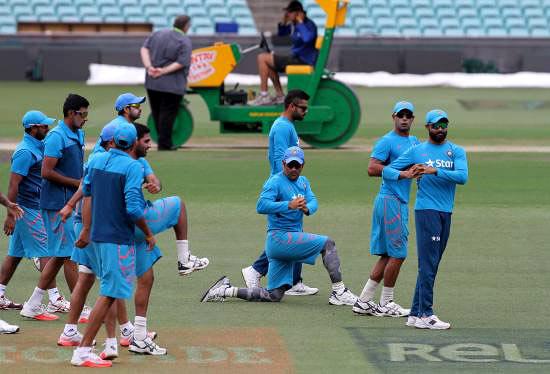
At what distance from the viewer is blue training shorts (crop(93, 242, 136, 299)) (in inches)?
375

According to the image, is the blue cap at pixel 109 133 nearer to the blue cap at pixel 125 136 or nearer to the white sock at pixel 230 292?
the blue cap at pixel 125 136

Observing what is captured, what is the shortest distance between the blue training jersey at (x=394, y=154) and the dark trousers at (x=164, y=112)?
11698 mm

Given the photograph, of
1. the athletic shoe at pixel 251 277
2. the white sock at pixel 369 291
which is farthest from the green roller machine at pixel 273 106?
the white sock at pixel 369 291

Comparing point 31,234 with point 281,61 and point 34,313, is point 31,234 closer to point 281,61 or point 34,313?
point 34,313

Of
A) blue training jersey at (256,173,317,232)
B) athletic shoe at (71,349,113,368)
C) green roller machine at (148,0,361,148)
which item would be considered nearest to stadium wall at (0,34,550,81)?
green roller machine at (148,0,361,148)

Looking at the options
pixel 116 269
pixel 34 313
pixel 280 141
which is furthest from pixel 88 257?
pixel 280 141

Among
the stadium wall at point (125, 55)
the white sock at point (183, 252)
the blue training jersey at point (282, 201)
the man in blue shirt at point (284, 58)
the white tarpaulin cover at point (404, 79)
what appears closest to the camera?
the white sock at point (183, 252)

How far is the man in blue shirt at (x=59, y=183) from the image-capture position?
36.2ft

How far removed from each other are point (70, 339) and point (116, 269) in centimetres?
88

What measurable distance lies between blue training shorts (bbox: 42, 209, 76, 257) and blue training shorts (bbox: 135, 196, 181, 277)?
95 centimetres

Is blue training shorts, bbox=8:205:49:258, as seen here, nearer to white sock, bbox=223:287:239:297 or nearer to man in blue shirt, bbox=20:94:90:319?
man in blue shirt, bbox=20:94:90:319

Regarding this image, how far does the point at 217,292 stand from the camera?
12.0 meters

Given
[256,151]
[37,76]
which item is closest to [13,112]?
[256,151]

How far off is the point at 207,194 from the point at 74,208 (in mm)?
7929
